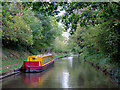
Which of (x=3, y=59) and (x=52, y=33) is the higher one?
(x=52, y=33)

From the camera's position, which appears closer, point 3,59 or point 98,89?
point 98,89

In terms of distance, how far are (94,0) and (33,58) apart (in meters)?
11.2

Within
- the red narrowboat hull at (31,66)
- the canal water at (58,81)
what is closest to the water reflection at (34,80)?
the canal water at (58,81)

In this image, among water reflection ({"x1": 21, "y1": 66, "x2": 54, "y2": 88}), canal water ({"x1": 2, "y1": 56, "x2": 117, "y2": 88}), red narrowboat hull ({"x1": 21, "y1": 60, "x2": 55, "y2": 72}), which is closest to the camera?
canal water ({"x1": 2, "y1": 56, "x2": 117, "y2": 88})

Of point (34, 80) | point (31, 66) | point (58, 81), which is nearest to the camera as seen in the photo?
point (58, 81)

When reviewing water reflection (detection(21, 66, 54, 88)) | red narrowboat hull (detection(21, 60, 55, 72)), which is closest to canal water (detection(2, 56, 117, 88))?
water reflection (detection(21, 66, 54, 88))

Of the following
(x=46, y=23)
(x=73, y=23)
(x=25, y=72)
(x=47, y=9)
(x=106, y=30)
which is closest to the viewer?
(x=47, y=9)

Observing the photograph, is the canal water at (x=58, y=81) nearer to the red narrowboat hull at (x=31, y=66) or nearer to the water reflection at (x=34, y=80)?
the water reflection at (x=34, y=80)

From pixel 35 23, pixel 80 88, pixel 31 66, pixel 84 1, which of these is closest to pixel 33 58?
pixel 31 66

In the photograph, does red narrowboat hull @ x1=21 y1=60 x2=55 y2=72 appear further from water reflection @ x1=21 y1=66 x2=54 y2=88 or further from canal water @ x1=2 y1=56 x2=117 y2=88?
water reflection @ x1=21 y1=66 x2=54 y2=88

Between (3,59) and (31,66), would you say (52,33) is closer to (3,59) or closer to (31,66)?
(3,59)

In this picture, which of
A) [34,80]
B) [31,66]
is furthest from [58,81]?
[31,66]

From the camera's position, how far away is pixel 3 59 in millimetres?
20125

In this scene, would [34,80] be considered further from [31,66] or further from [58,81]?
[31,66]
